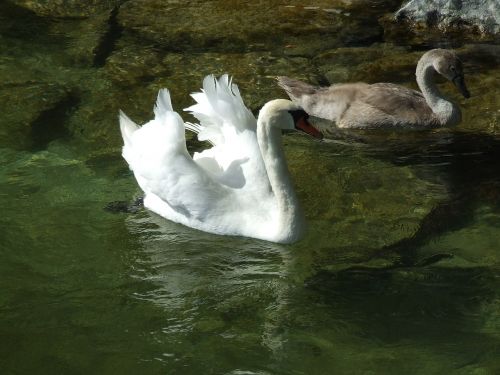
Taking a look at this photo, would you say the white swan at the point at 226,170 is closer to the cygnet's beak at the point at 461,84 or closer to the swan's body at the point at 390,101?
the swan's body at the point at 390,101

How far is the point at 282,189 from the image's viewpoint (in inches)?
257

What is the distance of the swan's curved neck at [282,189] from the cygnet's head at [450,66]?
8.93 ft

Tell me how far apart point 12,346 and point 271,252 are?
74.9 inches

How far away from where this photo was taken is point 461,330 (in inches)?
223

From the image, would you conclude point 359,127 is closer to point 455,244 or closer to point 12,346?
point 455,244

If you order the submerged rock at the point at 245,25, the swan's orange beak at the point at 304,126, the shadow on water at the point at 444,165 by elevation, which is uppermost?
the submerged rock at the point at 245,25

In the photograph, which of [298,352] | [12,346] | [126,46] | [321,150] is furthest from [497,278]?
[126,46]

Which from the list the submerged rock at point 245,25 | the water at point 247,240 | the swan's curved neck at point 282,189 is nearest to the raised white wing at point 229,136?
the swan's curved neck at point 282,189

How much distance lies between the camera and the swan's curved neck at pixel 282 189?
21.1ft

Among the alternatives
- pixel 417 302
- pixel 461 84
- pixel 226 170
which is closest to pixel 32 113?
pixel 226 170

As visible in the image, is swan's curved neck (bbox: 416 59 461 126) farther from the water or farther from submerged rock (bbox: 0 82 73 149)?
submerged rock (bbox: 0 82 73 149)

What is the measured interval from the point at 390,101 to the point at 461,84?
2.36ft

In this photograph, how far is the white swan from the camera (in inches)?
255

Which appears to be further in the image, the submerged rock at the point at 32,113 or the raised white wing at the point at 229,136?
the submerged rock at the point at 32,113
